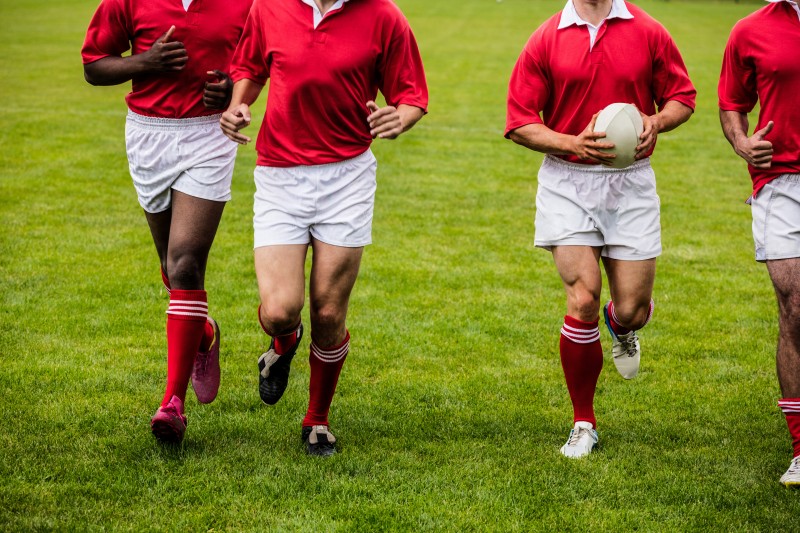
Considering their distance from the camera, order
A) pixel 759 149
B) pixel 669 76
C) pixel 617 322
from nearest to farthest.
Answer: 1. pixel 759 149
2. pixel 669 76
3. pixel 617 322

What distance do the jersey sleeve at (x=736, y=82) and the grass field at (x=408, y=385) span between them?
6.09ft

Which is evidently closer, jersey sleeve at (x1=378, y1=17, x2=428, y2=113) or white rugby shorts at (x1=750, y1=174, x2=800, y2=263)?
white rugby shorts at (x1=750, y1=174, x2=800, y2=263)

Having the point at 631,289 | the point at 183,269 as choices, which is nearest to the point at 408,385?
the point at 631,289

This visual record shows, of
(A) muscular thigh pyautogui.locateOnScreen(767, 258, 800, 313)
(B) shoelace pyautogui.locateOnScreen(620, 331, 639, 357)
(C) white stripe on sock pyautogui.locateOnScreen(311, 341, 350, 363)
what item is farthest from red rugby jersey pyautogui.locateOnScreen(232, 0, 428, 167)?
(B) shoelace pyautogui.locateOnScreen(620, 331, 639, 357)

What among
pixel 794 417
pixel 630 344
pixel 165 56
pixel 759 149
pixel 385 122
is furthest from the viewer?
pixel 630 344

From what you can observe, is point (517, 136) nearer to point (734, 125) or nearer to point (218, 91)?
point (734, 125)

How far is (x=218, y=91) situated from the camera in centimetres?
552

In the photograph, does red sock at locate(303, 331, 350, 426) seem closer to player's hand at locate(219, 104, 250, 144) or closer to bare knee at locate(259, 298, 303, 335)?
bare knee at locate(259, 298, 303, 335)

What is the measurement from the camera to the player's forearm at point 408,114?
208 inches

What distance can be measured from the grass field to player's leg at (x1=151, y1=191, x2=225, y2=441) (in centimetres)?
41

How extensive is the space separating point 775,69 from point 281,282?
271cm

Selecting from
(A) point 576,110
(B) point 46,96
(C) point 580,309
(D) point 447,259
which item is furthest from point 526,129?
(B) point 46,96

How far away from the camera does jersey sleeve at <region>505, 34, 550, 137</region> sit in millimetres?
5543

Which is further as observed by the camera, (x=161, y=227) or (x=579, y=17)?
(x=161, y=227)
